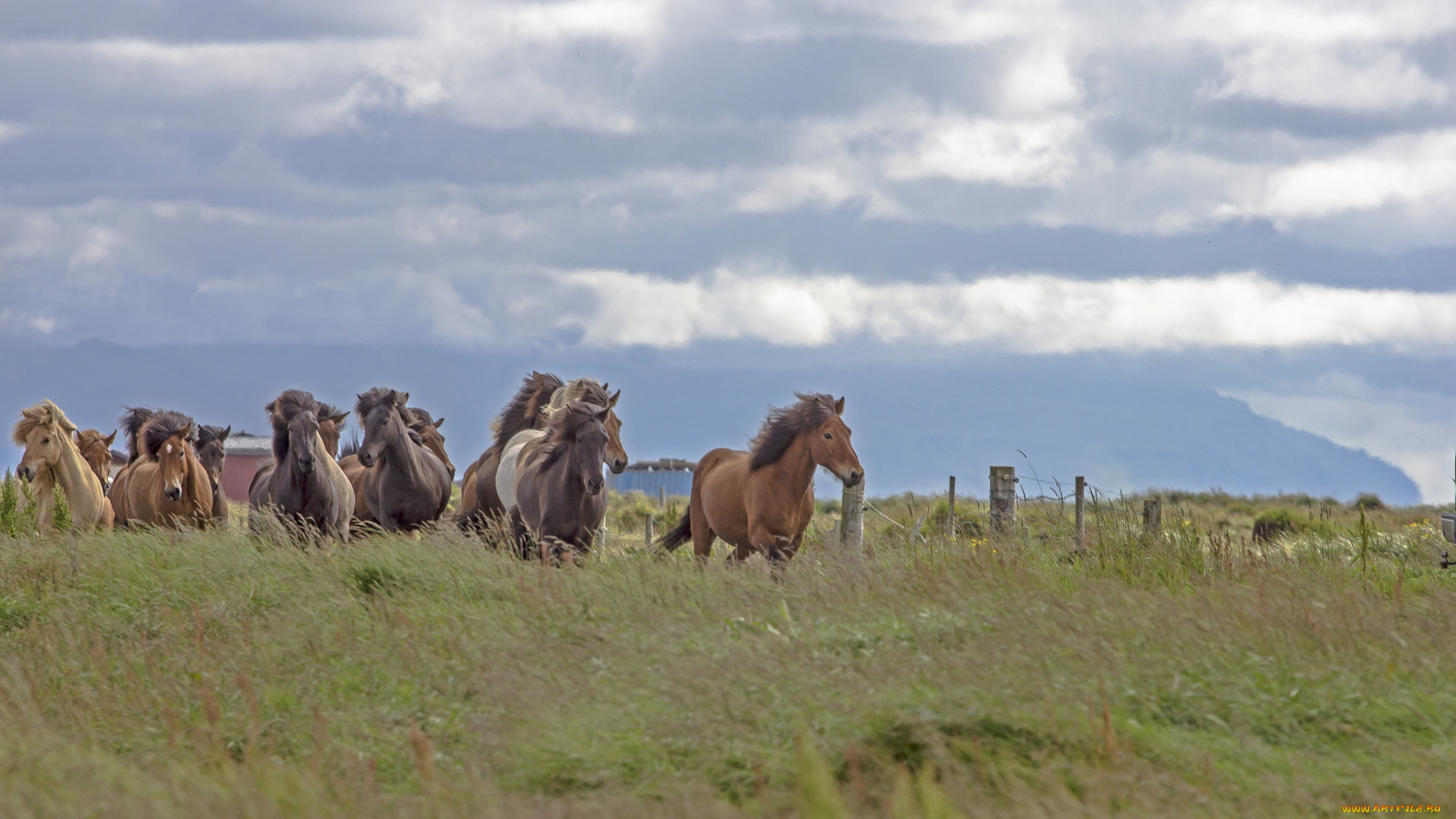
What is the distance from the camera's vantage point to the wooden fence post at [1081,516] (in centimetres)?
976

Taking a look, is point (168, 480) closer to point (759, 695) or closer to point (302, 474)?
point (302, 474)

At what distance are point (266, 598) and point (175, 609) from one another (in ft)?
2.33

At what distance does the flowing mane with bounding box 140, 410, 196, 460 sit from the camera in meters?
14.3

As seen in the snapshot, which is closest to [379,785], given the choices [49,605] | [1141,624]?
[1141,624]

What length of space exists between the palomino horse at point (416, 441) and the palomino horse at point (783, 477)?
5430mm

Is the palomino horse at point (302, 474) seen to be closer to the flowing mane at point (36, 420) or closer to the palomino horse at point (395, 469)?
the palomino horse at point (395, 469)

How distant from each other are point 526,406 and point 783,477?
5427mm

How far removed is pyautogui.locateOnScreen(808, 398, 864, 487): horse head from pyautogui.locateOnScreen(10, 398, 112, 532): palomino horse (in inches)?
360

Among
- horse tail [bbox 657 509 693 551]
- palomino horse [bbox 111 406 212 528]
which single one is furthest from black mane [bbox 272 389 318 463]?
horse tail [bbox 657 509 693 551]

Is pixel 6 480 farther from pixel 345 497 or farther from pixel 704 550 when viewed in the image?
pixel 704 550

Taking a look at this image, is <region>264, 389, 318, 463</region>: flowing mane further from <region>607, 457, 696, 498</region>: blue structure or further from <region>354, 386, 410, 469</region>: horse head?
<region>607, 457, 696, 498</region>: blue structure

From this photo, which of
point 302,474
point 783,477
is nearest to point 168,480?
point 302,474

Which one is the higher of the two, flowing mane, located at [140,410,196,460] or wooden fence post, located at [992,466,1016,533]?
flowing mane, located at [140,410,196,460]

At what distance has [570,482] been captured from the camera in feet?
36.7
